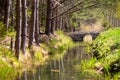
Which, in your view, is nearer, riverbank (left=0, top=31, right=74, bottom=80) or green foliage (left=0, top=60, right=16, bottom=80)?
green foliage (left=0, top=60, right=16, bottom=80)

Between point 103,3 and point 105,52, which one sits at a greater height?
point 103,3

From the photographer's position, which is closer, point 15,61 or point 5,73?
point 5,73

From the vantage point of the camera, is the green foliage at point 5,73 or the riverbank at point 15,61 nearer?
the green foliage at point 5,73

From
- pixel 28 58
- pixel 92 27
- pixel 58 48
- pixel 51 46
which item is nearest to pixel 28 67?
pixel 28 58

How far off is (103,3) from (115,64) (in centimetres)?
2055

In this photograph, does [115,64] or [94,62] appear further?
[94,62]

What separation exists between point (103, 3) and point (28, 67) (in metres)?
17.6

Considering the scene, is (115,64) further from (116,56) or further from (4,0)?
(4,0)

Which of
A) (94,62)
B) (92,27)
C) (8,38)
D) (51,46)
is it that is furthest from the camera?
(92,27)

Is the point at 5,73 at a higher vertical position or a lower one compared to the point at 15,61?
lower

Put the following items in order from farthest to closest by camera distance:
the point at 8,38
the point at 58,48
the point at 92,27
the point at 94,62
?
the point at 92,27 → the point at 58,48 → the point at 8,38 → the point at 94,62

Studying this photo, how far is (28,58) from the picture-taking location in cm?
2464

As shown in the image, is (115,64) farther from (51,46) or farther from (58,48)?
(58,48)

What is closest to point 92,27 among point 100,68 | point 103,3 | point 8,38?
point 103,3
